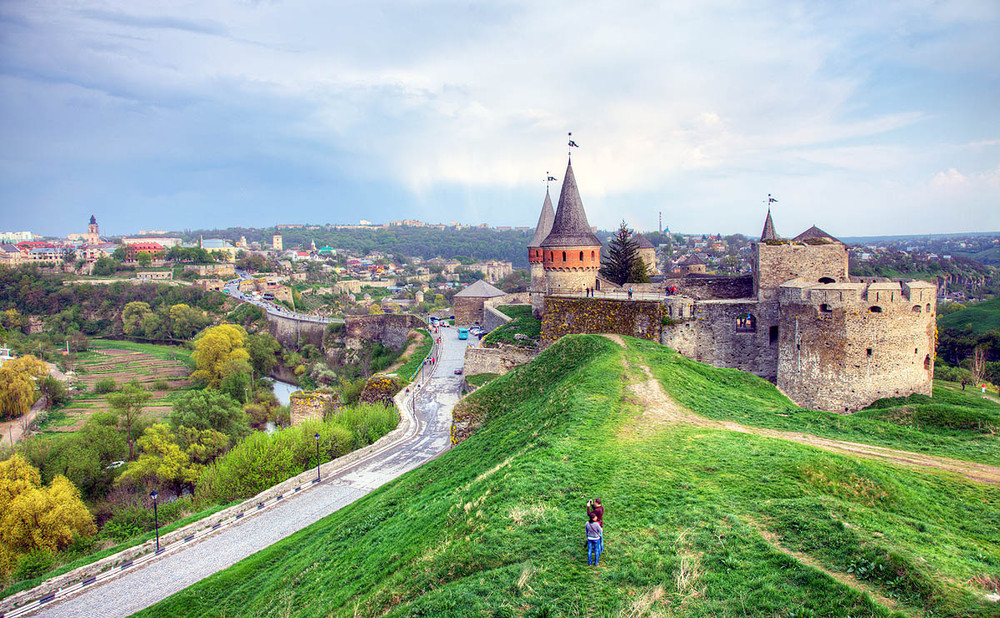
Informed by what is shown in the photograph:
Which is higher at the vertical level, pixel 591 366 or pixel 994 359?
pixel 591 366

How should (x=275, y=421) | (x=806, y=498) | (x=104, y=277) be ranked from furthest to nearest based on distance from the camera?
(x=104, y=277)
(x=275, y=421)
(x=806, y=498)

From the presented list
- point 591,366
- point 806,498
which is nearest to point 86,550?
point 591,366

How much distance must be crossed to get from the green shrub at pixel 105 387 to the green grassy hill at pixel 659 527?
47.9 meters

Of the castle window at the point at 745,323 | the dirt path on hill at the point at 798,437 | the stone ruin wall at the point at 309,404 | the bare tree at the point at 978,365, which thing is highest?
the castle window at the point at 745,323

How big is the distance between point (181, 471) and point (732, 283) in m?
28.3

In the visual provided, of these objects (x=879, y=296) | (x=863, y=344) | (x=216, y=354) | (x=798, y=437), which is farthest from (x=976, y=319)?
(x=216, y=354)

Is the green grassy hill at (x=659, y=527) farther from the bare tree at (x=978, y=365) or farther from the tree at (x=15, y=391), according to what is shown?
the tree at (x=15, y=391)

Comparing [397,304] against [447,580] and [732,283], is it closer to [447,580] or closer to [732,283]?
[732,283]

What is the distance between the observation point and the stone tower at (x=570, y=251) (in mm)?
27031

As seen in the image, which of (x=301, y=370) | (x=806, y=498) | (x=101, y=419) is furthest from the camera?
(x=301, y=370)

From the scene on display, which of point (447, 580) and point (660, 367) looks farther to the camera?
point (660, 367)

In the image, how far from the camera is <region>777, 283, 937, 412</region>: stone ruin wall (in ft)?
56.6

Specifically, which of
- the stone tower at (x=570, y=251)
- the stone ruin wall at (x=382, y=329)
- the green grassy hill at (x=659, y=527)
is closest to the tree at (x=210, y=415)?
the stone ruin wall at (x=382, y=329)

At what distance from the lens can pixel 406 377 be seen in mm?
34000
